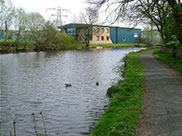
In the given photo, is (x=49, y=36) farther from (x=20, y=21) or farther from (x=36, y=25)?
(x=20, y=21)

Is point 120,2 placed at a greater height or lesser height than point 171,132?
greater

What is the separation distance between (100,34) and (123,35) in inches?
555

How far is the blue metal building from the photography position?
85.7 meters

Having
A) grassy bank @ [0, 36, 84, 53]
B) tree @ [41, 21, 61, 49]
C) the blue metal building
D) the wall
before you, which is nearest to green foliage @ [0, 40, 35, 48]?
grassy bank @ [0, 36, 84, 53]

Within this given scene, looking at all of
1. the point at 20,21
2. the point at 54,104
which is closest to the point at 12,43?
the point at 20,21

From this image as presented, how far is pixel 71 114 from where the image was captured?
25.4 ft

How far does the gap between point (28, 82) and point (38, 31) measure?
40.2m

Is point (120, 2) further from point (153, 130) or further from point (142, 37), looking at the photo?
point (142, 37)

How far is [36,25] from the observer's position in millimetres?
50656

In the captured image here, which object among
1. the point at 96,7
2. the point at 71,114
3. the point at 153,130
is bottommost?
the point at 71,114

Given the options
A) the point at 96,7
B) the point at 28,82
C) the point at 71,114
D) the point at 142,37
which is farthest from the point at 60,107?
the point at 142,37

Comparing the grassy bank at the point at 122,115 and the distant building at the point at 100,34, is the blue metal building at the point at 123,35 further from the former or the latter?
the grassy bank at the point at 122,115

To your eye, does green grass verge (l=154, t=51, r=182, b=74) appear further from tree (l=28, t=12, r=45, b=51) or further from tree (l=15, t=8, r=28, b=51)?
tree (l=28, t=12, r=45, b=51)

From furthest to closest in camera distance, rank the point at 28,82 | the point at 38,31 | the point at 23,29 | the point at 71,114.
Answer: the point at 38,31 → the point at 23,29 → the point at 28,82 → the point at 71,114
